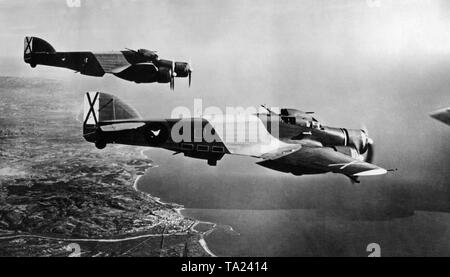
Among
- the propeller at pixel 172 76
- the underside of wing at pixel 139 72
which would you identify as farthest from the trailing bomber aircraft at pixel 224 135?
the propeller at pixel 172 76

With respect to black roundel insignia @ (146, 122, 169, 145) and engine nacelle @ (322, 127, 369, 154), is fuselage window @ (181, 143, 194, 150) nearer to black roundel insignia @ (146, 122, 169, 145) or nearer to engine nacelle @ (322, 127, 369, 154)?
black roundel insignia @ (146, 122, 169, 145)

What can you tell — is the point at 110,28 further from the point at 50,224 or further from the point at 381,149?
the point at 381,149

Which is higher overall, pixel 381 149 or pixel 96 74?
pixel 96 74

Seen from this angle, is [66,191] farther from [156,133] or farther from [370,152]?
[370,152]

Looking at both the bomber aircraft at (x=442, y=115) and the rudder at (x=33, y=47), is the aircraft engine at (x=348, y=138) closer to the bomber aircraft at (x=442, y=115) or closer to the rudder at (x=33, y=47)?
the bomber aircraft at (x=442, y=115)

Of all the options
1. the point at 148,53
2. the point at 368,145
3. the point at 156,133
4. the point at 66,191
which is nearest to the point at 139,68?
the point at 148,53
